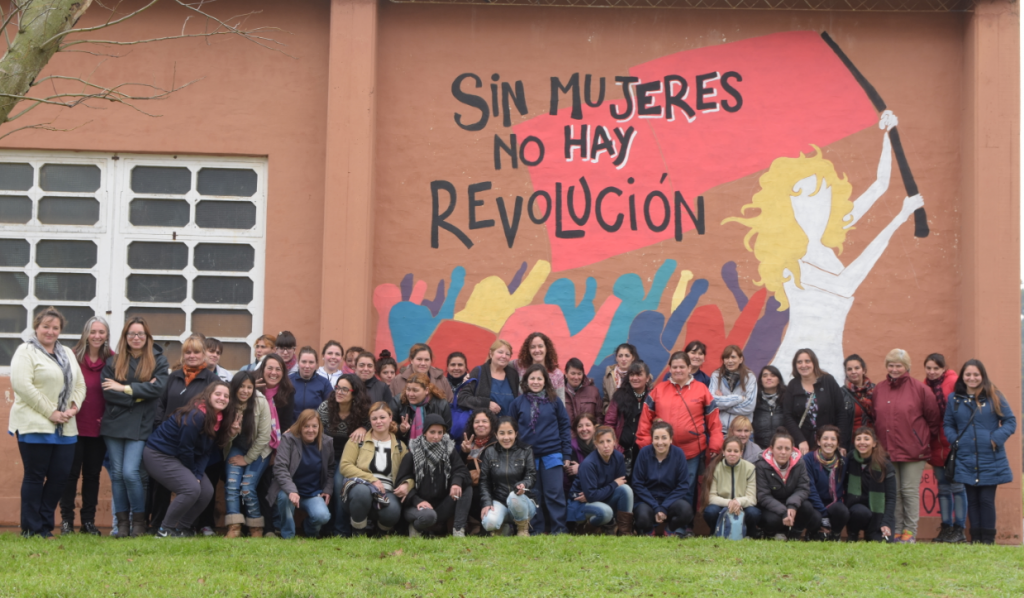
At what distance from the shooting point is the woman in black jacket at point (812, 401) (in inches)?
328

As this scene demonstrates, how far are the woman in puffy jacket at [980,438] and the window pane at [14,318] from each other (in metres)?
8.98

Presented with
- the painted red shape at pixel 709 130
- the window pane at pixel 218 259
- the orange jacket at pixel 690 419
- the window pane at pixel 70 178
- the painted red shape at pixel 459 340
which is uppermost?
the painted red shape at pixel 709 130

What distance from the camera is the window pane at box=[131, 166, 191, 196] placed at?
9500mm

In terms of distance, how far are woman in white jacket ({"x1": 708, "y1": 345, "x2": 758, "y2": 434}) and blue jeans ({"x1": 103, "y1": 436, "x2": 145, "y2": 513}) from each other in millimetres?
4934

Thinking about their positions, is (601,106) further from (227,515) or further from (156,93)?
(227,515)

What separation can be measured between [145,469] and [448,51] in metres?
5.15

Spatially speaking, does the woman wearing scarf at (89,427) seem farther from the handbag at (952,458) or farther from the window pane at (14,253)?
the handbag at (952,458)

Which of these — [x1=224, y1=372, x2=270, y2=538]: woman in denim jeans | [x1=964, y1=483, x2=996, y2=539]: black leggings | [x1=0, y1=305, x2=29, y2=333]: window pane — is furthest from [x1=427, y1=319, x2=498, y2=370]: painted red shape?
[x1=964, y1=483, x2=996, y2=539]: black leggings

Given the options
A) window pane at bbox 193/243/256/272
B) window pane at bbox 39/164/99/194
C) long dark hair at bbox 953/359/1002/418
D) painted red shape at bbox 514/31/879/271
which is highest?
painted red shape at bbox 514/31/879/271

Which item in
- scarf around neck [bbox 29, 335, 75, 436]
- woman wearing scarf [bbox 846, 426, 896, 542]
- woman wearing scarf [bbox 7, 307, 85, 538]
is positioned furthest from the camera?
woman wearing scarf [bbox 846, 426, 896, 542]

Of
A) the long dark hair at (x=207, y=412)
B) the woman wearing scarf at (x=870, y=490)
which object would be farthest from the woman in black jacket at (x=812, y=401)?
the long dark hair at (x=207, y=412)

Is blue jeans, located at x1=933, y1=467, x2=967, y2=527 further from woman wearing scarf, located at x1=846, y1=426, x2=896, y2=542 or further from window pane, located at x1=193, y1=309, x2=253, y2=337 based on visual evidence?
window pane, located at x1=193, y1=309, x2=253, y2=337

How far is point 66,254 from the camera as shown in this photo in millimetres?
9391

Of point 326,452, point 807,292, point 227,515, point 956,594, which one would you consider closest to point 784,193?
point 807,292
